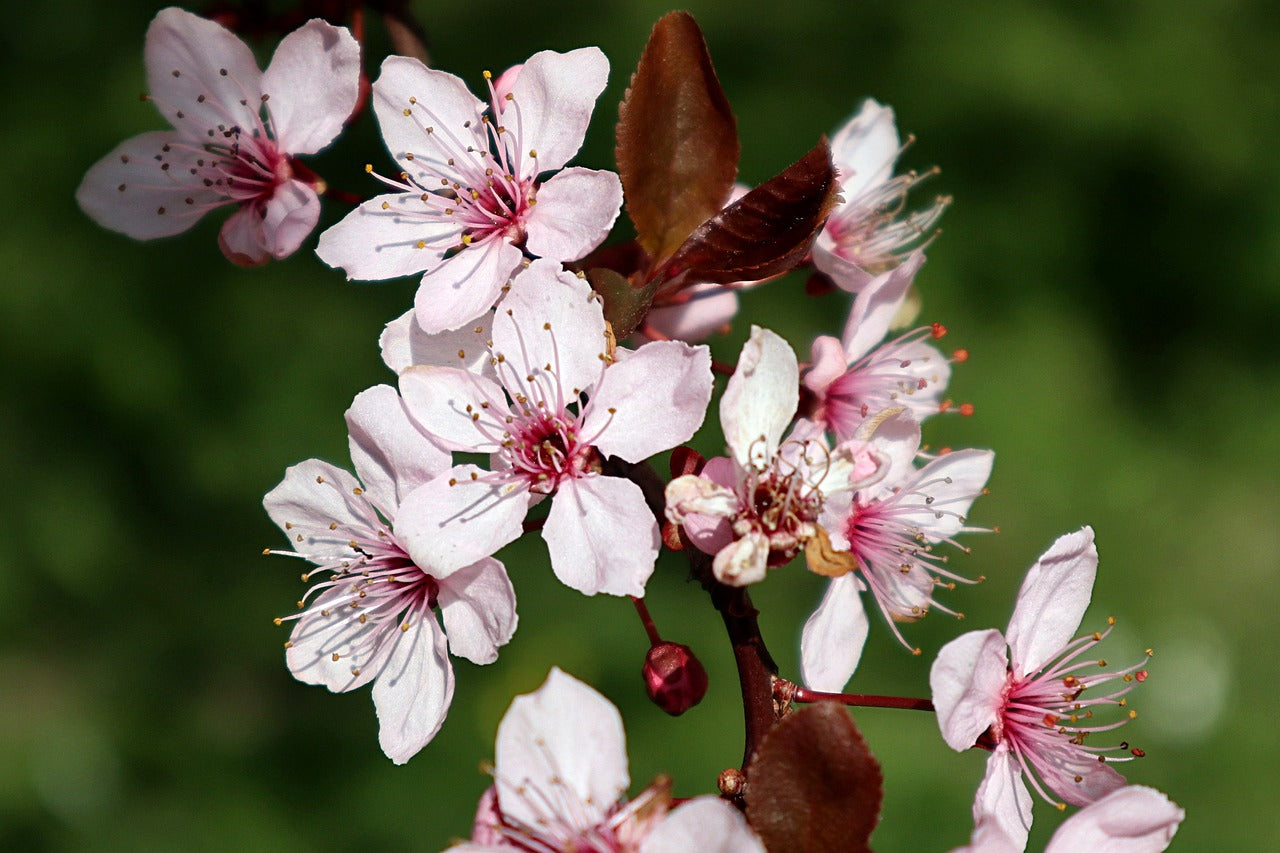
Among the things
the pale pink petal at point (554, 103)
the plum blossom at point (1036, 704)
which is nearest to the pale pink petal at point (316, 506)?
the pale pink petal at point (554, 103)

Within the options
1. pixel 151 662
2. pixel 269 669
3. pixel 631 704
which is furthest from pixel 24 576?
pixel 631 704

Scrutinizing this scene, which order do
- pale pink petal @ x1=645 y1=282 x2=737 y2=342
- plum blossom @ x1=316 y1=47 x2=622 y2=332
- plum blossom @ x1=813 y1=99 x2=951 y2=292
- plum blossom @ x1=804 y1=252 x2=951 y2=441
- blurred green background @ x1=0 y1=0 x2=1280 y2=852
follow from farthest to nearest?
blurred green background @ x1=0 y1=0 x2=1280 y2=852
plum blossom @ x1=813 y1=99 x2=951 y2=292
pale pink petal @ x1=645 y1=282 x2=737 y2=342
plum blossom @ x1=804 y1=252 x2=951 y2=441
plum blossom @ x1=316 y1=47 x2=622 y2=332

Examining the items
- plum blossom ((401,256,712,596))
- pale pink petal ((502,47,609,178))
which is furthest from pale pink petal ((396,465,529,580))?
pale pink petal ((502,47,609,178))

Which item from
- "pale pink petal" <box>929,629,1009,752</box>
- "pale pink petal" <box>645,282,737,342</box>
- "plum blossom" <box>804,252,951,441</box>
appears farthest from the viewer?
"pale pink petal" <box>645,282,737,342</box>

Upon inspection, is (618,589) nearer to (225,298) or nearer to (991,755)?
(991,755)

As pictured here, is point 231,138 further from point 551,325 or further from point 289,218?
point 551,325

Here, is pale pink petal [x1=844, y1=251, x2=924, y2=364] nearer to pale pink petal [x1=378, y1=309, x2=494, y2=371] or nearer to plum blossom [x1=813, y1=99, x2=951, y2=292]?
plum blossom [x1=813, y1=99, x2=951, y2=292]

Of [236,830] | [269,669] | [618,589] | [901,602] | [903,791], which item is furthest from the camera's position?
[269,669]
